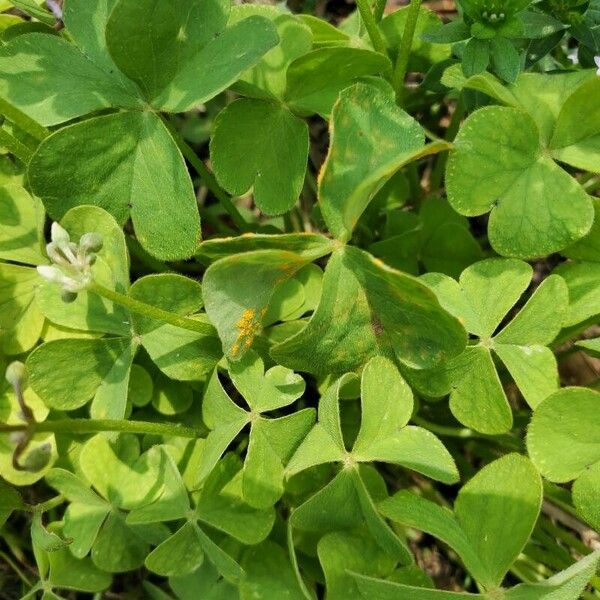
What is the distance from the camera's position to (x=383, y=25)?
7.03 feet

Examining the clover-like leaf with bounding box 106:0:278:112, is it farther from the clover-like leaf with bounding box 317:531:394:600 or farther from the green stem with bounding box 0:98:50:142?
the clover-like leaf with bounding box 317:531:394:600

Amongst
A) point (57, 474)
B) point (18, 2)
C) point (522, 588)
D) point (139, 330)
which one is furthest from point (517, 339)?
point (18, 2)

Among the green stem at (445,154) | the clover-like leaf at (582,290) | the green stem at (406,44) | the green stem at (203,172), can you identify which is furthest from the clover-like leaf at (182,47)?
the clover-like leaf at (582,290)

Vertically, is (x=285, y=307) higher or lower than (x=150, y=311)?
lower

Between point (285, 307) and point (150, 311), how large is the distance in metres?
0.44

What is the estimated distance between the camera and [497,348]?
6.04 feet

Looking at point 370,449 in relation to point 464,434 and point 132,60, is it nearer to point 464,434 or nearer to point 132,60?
point 464,434

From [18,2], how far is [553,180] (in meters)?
1.34

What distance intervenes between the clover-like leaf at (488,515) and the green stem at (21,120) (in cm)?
115

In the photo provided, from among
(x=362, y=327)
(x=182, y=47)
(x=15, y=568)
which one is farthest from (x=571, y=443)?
(x=15, y=568)

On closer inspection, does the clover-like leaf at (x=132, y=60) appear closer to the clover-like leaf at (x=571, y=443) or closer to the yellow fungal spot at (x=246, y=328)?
the yellow fungal spot at (x=246, y=328)

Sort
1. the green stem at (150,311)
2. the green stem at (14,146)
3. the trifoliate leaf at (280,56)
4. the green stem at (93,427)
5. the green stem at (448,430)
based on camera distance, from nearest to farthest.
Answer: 1. the green stem at (93,427)
2. the green stem at (150,311)
3. the green stem at (14,146)
4. the trifoliate leaf at (280,56)
5. the green stem at (448,430)

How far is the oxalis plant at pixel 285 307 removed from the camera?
166cm

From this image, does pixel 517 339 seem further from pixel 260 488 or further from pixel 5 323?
pixel 5 323
